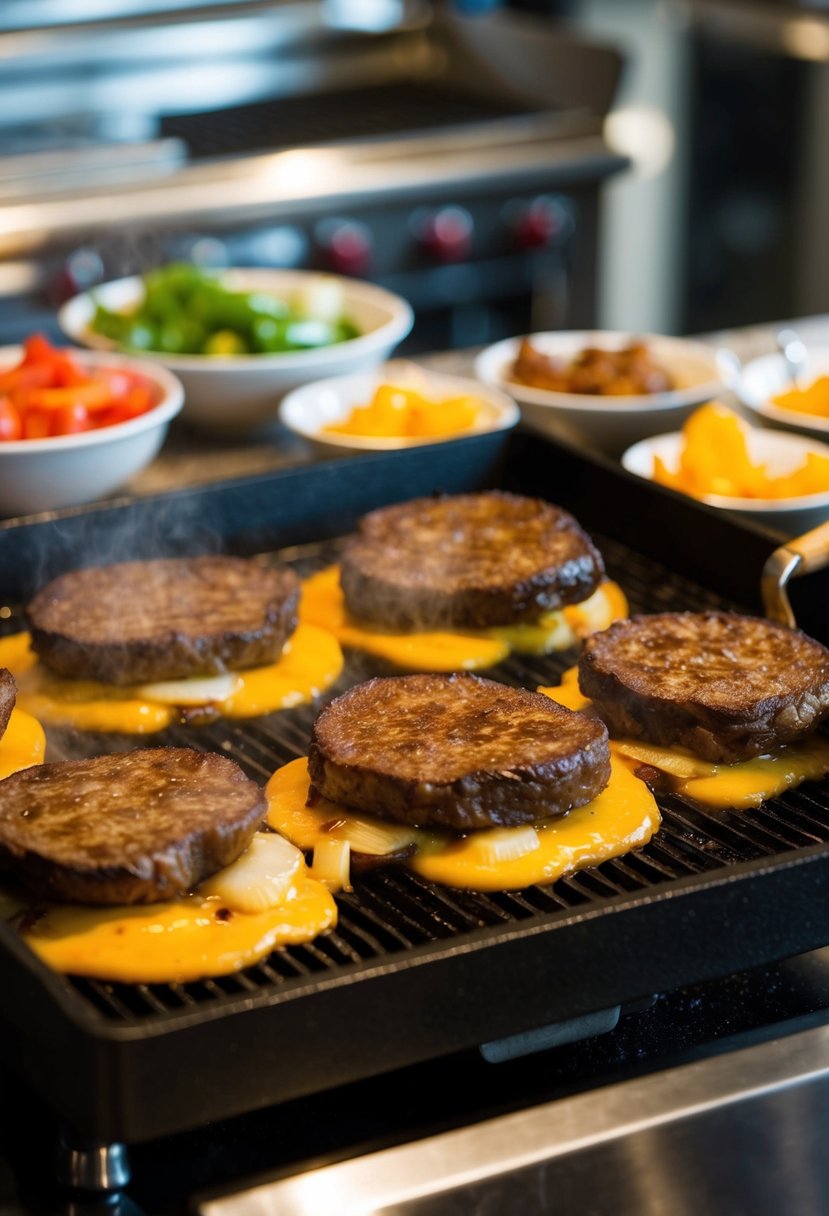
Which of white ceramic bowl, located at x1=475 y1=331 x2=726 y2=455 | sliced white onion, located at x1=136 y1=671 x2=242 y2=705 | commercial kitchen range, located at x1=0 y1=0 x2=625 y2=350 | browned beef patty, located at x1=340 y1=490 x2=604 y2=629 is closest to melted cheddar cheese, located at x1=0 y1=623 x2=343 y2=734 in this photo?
sliced white onion, located at x1=136 y1=671 x2=242 y2=705

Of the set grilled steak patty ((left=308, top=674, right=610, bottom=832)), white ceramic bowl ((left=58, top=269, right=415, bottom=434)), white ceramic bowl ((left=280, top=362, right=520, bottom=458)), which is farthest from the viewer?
white ceramic bowl ((left=58, top=269, right=415, bottom=434))

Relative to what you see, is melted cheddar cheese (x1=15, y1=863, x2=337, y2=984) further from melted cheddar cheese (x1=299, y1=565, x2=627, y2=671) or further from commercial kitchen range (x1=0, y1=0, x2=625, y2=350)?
commercial kitchen range (x1=0, y1=0, x2=625, y2=350)

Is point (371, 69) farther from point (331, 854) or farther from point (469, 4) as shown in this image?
point (331, 854)

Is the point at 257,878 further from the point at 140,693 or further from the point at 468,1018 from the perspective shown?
the point at 140,693

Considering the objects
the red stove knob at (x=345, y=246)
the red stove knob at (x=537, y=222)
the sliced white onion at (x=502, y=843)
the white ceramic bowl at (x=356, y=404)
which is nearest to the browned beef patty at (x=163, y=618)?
the white ceramic bowl at (x=356, y=404)

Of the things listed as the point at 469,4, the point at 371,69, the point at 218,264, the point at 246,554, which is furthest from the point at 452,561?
the point at 469,4

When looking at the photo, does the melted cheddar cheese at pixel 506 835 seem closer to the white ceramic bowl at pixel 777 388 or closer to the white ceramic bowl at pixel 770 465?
Result: the white ceramic bowl at pixel 770 465
